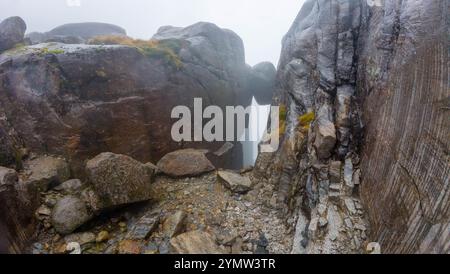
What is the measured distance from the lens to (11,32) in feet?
38.5

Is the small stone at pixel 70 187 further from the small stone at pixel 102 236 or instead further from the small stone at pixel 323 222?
the small stone at pixel 323 222

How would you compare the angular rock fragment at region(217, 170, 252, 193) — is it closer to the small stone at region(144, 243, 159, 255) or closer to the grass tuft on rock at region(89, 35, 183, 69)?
the small stone at region(144, 243, 159, 255)

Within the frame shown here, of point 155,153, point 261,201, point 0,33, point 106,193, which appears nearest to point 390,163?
point 261,201

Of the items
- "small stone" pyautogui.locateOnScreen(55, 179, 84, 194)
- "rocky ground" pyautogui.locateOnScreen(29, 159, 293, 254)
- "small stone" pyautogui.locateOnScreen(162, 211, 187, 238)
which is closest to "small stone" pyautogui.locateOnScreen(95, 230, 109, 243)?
"rocky ground" pyautogui.locateOnScreen(29, 159, 293, 254)

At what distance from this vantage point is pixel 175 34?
1783cm

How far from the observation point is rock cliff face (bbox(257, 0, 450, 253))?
4.97 metres

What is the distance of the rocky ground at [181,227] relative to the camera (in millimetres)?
7480

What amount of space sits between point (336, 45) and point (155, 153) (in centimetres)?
1020

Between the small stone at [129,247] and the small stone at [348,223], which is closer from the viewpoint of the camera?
the small stone at [348,223]

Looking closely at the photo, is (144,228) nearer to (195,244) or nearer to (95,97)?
(195,244)

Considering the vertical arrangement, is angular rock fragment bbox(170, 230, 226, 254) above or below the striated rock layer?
below

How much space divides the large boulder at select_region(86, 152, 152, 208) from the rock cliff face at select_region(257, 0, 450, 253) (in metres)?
5.79

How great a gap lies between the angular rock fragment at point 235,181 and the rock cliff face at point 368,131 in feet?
3.87

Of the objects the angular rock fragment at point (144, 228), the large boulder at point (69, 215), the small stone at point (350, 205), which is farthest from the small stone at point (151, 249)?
the small stone at point (350, 205)
